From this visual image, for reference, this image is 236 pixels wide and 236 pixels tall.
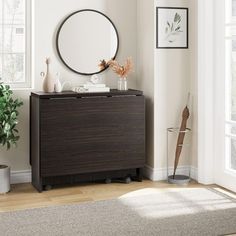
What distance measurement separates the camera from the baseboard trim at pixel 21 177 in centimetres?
479

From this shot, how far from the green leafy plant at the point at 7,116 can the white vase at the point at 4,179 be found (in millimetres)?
207

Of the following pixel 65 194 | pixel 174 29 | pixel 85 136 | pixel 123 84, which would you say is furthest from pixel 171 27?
pixel 65 194

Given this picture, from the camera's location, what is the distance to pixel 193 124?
4965 mm

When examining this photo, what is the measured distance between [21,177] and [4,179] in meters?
0.36

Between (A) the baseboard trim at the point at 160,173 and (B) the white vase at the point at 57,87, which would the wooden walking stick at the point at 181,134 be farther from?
(B) the white vase at the point at 57,87

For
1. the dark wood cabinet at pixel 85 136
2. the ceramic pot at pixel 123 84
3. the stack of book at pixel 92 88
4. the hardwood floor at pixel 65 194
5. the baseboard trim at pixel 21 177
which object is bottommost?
the hardwood floor at pixel 65 194

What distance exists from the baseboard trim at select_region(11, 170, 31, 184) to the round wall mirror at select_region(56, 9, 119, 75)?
1.08 metres

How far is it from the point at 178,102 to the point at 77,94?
105 centimetres

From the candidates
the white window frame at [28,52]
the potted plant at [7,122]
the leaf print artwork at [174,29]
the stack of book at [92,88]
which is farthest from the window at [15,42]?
the leaf print artwork at [174,29]

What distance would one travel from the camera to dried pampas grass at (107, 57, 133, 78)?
15.9 feet

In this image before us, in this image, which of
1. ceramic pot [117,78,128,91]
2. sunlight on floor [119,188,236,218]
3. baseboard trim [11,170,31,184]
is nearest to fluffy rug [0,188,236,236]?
sunlight on floor [119,188,236,218]

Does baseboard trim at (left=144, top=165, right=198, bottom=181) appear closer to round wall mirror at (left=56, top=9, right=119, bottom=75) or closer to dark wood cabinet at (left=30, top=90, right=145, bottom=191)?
dark wood cabinet at (left=30, top=90, right=145, bottom=191)

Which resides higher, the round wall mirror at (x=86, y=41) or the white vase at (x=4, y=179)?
the round wall mirror at (x=86, y=41)

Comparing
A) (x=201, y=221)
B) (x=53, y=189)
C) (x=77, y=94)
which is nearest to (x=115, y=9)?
(x=77, y=94)
